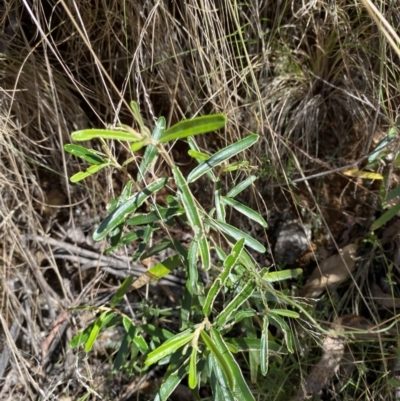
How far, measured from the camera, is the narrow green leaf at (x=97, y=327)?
118cm

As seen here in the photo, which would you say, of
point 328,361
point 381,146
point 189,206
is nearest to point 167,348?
point 189,206

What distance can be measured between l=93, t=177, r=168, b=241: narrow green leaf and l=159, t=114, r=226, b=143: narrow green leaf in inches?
6.2

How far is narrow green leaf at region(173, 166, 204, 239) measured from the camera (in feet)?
2.98

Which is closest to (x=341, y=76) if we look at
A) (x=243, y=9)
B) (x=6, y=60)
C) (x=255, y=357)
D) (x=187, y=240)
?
(x=243, y=9)

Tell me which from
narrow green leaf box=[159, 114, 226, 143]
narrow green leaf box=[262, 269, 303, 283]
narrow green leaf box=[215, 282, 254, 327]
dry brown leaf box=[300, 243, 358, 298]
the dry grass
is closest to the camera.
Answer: narrow green leaf box=[159, 114, 226, 143]

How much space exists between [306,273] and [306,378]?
0.30 metres

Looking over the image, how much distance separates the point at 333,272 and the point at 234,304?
51 centimetres

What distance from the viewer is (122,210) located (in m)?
0.97

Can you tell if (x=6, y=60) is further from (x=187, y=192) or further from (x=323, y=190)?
(x=323, y=190)

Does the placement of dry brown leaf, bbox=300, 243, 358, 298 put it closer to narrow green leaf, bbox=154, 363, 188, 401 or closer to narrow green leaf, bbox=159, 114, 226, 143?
narrow green leaf, bbox=154, 363, 188, 401

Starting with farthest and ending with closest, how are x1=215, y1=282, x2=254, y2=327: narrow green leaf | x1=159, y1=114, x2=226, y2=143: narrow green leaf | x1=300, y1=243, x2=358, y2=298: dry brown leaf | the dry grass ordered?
1. x1=300, y1=243, x2=358, y2=298: dry brown leaf
2. the dry grass
3. x1=215, y1=282, x2=254, y2=327: narrow green leaf
4. x1=159, y1=114, x2=226, y2=143: narrow green leaf

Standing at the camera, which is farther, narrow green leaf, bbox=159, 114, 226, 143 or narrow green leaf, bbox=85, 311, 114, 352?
narrow green leaf, bbox=85, 311, 114, 352

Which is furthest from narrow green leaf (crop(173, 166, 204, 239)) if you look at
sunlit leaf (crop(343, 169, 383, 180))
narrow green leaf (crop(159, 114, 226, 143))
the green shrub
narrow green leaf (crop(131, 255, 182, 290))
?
sunlit leaf (crop(343, 169, 383, 180))

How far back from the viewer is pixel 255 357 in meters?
1.22
